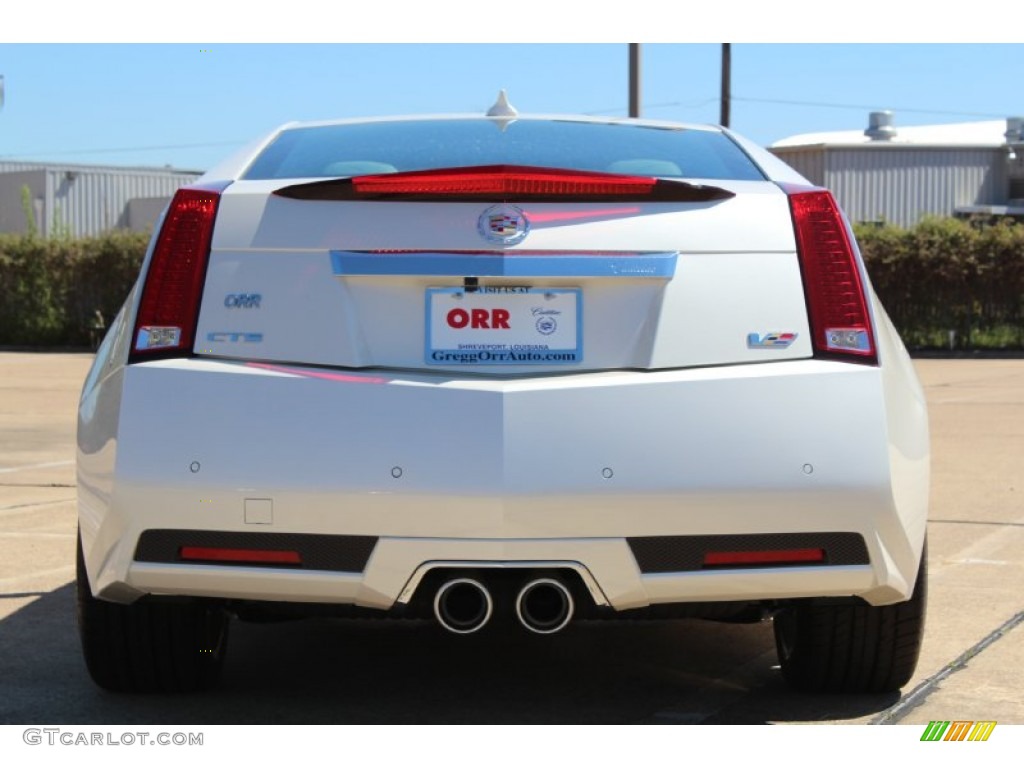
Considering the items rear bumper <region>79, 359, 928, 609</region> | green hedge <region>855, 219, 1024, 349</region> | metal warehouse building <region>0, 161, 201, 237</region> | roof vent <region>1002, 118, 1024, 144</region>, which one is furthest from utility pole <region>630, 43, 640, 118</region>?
metal warehouse building <region>0, 161, 201, 237</region>

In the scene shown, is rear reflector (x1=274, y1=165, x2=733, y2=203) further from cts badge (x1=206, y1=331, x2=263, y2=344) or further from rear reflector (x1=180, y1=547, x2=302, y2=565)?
rear reflector (x1=180, y1=547, x2=302, y2=565)

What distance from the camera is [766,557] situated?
3910 millimetres

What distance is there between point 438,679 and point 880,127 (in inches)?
1581

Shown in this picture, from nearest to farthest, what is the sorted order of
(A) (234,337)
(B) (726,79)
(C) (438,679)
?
(A) (234,337)
(C) (438,679)
(B) (726,79)

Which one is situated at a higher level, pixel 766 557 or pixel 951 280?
pixel 766 557

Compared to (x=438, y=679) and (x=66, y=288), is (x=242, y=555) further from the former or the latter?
(x=66, y=288)

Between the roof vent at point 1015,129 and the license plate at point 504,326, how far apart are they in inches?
1604

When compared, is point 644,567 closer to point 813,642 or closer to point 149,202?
point 813,642

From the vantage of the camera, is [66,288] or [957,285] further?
[66,288]

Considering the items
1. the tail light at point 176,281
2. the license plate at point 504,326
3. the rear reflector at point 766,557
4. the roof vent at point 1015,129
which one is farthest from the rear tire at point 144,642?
the roof vent at point 1015,129

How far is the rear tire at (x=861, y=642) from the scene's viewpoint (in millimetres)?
4395

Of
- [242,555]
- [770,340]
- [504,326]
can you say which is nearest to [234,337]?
[242,555]

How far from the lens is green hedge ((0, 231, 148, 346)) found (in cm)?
3216

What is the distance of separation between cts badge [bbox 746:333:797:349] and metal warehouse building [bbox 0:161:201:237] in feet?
148
